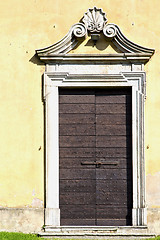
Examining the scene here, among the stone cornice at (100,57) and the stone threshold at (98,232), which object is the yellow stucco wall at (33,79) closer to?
the stone cornice at (100,57)

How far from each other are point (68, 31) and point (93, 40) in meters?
0.47

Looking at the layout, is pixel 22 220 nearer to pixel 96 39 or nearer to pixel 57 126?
pixel 57 126

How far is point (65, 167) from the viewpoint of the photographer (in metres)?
10.4

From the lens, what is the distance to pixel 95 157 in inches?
409

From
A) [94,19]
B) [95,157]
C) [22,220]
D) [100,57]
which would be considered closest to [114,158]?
[95,157]

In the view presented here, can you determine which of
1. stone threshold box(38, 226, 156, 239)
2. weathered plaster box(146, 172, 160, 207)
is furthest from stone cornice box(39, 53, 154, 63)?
stone threshold box(38, 226, 156, 239)

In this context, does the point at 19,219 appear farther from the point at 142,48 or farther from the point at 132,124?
the point at 142,48

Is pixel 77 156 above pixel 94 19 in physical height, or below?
below

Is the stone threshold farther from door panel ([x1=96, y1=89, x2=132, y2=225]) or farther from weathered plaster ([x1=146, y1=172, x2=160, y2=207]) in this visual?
weathered plaster ([x1=146, y1=172, x2=160, y2=207])

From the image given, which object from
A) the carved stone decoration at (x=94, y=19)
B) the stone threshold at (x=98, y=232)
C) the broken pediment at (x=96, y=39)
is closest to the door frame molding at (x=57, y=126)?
the stone threshold at (x=98, y=232)

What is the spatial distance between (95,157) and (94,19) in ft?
7.94

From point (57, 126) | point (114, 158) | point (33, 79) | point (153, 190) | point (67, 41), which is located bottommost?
point (153, 190)

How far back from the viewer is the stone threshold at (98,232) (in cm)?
995

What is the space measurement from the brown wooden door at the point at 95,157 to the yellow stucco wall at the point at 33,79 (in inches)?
15.8
